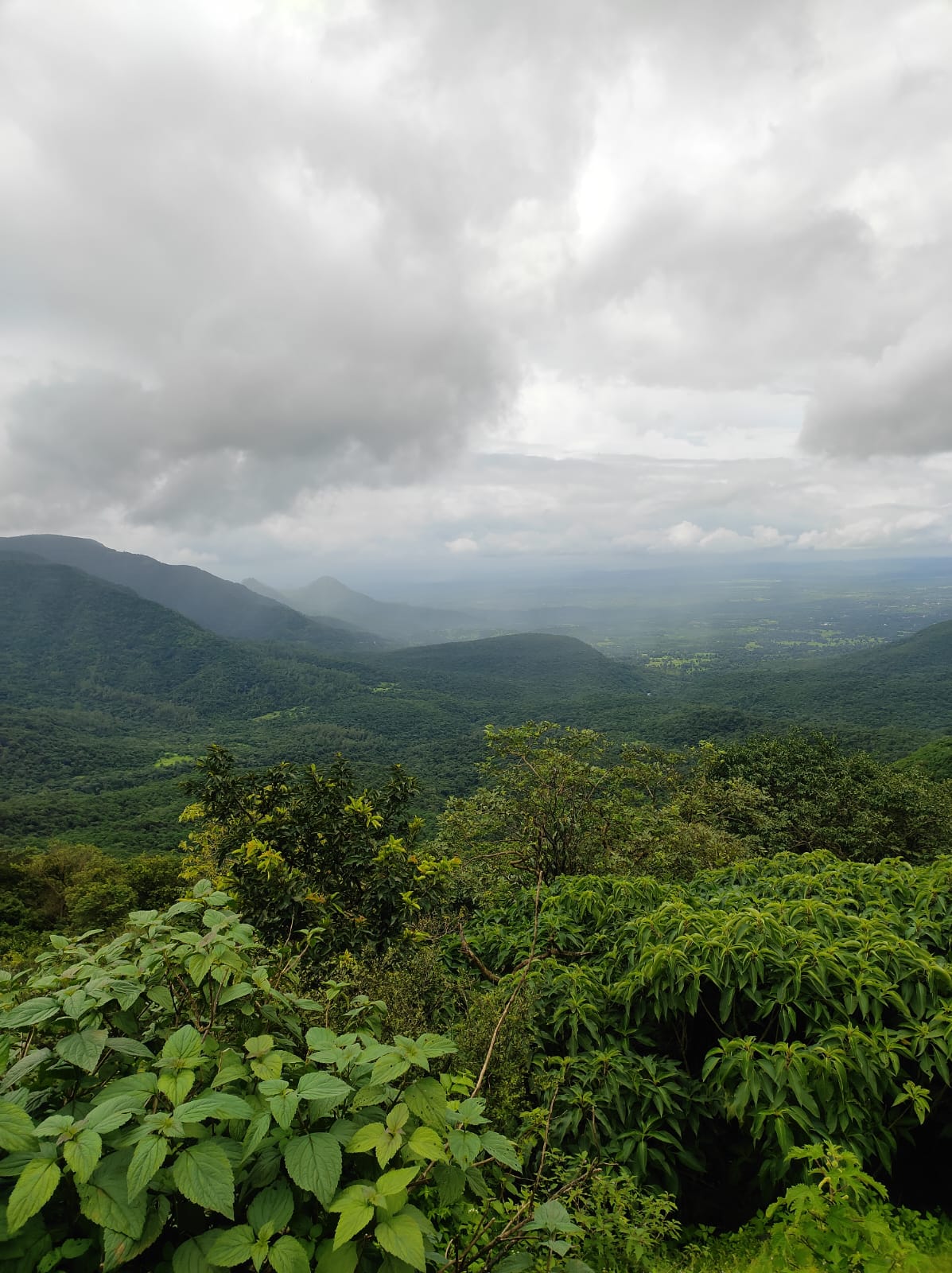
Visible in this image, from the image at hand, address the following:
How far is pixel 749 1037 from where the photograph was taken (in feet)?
11.1

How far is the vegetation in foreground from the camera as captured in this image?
150cm

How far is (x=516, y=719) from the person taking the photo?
121438mm

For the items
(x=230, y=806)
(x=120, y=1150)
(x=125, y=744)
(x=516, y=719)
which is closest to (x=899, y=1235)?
(x=120, y=1150)

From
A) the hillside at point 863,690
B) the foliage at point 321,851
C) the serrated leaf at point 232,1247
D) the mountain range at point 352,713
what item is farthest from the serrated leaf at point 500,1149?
the hillside at point 863,690

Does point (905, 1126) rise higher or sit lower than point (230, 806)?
lower

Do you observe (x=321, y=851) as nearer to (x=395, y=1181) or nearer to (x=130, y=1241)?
(x=130, y=1241)

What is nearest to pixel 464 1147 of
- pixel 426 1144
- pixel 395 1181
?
pixel 426 1144

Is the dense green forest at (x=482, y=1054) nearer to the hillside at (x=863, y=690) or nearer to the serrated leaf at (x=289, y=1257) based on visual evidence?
the serrated leaf at (x=289, y=1257)

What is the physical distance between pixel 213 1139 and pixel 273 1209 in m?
0.24

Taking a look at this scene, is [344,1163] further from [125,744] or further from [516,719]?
[125,744]

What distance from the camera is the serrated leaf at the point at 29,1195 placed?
4.20ft

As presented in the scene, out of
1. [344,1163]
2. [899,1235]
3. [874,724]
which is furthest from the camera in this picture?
[874,724]

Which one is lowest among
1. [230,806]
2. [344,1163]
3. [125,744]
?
[125,744]

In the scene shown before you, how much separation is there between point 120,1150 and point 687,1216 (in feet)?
12.4
